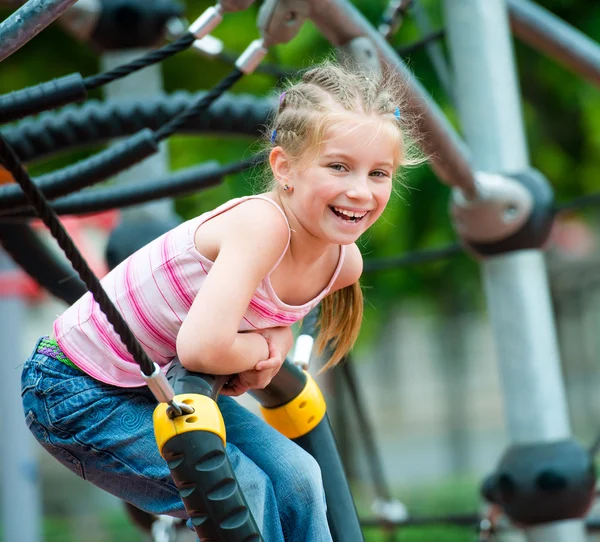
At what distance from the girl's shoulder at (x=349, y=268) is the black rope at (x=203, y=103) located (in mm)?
387

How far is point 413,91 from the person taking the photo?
181 centimetres

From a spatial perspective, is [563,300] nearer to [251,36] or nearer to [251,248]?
[251,36]

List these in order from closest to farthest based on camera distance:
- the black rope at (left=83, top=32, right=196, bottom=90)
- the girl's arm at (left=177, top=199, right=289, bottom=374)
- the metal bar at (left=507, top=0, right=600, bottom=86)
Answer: the girl's arm at (left=177, top=199, right=289, bottom=374) < the black rope at (left=83, top=32, right=196, bottom=90) < the metal bar at (left=507, top=0, right=600, bottom=86)

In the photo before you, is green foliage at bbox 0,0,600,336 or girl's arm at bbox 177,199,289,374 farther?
green foliage at bbox 0,0,600,336

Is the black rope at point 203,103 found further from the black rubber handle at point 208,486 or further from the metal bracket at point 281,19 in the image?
the black rubber handle at point 208,486

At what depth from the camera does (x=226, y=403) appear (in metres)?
1.43

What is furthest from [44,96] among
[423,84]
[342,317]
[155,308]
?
[423,84]

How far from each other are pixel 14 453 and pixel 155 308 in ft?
8.84

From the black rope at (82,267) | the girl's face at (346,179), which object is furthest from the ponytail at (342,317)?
the black rope at (82,267)

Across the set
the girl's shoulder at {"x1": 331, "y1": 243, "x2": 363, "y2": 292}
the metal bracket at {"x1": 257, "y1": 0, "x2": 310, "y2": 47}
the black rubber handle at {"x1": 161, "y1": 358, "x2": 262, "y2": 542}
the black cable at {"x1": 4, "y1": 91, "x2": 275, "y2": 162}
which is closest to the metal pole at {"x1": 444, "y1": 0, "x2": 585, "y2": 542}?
the black cable at {"x1": 4, "y1": 91, "x2": 275, "y2": 162}

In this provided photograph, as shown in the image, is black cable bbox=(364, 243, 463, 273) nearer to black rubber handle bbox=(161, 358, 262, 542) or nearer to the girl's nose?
the girl's nose

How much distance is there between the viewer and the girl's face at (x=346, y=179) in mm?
1179

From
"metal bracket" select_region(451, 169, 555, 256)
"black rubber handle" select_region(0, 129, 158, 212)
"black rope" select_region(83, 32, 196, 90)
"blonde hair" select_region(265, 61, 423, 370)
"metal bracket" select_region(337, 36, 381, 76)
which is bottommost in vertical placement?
"metal bracket" select_region(451, 169, 555, 256)

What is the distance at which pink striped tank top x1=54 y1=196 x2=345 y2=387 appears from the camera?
1.28 metres
